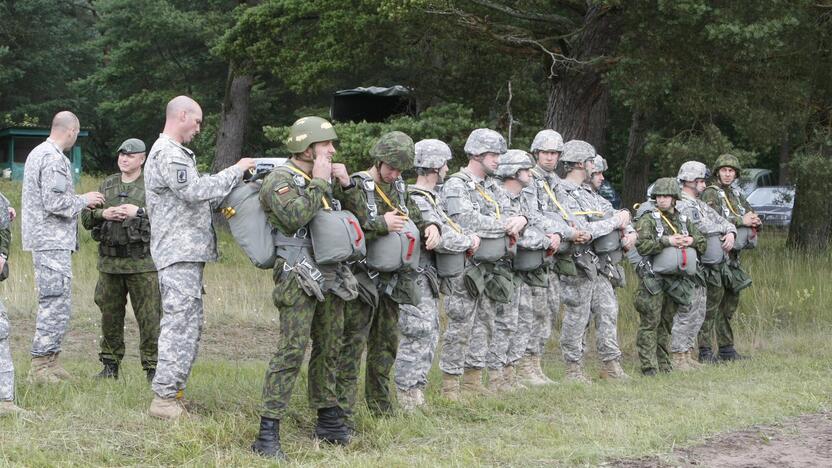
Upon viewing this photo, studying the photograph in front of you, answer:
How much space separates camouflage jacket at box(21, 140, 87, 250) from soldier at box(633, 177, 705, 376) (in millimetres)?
5467

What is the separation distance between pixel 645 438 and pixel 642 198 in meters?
17.4

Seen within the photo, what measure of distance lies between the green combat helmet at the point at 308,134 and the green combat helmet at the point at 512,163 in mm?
3073

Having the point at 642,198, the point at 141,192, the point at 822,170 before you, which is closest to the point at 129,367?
the point at 141,192

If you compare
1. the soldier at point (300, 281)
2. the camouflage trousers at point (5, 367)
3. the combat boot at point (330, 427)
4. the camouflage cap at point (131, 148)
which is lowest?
the combat boot at point (330, 427)

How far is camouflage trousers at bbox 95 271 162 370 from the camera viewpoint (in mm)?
8812

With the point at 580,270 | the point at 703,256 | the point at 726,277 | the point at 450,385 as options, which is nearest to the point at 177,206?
the point at 450,385

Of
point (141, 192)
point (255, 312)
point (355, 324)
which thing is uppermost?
point (141, 192)

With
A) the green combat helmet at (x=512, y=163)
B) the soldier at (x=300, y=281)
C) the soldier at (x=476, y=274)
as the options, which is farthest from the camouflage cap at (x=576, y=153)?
the soldier at (x=300, y=281)

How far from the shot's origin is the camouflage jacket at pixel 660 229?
1083 cm

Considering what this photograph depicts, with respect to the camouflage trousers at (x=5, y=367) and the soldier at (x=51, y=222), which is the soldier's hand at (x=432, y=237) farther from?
the camouflage trousers at (x=5, y=367)

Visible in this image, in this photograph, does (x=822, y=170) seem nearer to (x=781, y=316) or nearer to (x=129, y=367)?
(x=781, y=316)

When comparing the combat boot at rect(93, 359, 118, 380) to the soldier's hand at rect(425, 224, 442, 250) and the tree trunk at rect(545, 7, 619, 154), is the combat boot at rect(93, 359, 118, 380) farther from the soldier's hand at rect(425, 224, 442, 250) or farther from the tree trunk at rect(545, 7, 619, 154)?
the tree trunk at rect(545, 7, 619, 154)

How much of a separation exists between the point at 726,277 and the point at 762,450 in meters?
5.39

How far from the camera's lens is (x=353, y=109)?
21.6 meters
